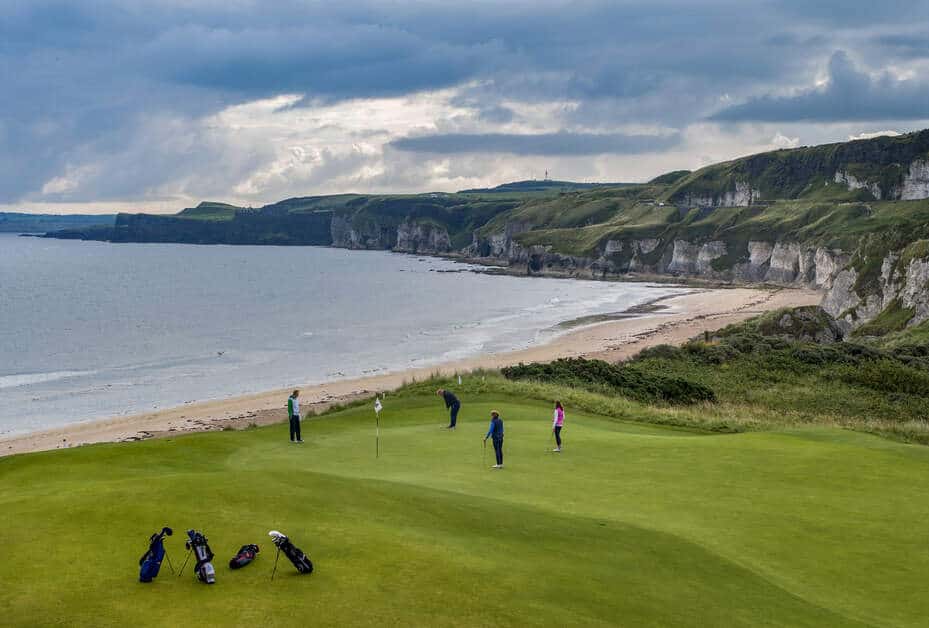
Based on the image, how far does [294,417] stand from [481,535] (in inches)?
543

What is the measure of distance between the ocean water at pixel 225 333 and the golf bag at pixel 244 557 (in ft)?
154

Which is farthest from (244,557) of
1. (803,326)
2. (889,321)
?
(889,321)

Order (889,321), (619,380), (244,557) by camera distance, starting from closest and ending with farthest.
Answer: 1. (244,557)
2. (619,380)
3. (889,321)

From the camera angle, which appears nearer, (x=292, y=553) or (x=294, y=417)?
(x=292, y=553)

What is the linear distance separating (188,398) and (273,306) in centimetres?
7384

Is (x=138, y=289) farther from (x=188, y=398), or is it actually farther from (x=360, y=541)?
(x=360, y=541)

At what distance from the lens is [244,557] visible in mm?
12836

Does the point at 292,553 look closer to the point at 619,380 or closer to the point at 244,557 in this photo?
the point at 244,557

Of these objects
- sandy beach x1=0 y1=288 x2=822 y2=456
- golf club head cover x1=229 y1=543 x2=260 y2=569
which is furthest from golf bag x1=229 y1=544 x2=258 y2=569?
sandy beach x1=0 y1=288 x2=822 y2=456

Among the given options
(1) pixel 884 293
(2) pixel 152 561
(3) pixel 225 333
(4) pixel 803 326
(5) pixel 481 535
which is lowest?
(3) pixel 225 333

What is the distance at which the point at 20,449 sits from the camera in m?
46.4

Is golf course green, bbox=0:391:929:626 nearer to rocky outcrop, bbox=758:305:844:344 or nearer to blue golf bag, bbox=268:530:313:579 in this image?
blue golf bag, bbox=268:530:313:579

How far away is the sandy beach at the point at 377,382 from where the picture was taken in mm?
50344

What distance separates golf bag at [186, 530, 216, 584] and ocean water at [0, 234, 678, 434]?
47336 mm
